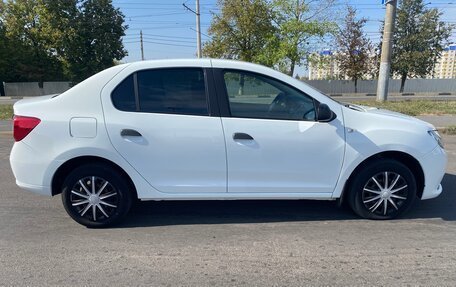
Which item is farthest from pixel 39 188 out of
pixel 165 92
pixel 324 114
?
pixel 324 114

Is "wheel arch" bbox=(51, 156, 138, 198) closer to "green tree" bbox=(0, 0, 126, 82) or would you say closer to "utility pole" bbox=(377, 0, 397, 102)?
"utility pole" bbox=(377, 0, 397, 102)

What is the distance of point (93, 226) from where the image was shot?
11.8ft

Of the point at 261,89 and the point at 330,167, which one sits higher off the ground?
the point at 261,89

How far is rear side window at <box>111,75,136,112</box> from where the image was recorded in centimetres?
343

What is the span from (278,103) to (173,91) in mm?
1129

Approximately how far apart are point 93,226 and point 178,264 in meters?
1.24

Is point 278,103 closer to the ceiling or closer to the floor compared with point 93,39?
closer to the floor

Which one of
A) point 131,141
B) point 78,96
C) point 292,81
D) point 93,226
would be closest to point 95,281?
point 93,226

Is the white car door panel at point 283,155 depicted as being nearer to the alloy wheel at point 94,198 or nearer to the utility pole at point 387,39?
the alloy wheel at point 94,198

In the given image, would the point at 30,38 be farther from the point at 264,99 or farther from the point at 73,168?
the point at 264,99

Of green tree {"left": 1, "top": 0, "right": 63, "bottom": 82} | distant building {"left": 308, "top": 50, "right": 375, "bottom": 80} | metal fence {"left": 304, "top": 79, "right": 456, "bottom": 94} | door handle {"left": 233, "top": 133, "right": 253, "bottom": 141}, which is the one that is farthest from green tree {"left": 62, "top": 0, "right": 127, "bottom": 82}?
door handle {"left": 233, "top": 133, "right": 253, "bottom": 141}

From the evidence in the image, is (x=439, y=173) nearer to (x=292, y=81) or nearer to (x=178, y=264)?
(x=292, y=81)

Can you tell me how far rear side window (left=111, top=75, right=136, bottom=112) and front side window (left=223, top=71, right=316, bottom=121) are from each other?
0.99 m

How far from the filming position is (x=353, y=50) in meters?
35.7
